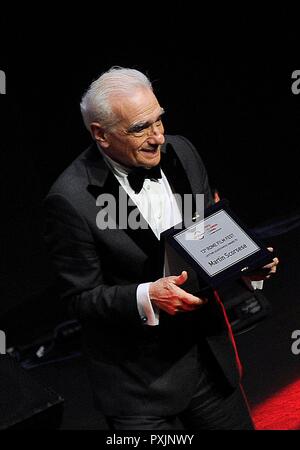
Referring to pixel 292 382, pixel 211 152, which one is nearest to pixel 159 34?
pixel 211 152

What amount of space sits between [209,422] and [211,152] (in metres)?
1.81

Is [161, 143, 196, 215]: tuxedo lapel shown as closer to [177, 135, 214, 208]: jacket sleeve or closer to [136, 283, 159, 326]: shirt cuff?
[177, 135, 214, 208]: jacket sleeve

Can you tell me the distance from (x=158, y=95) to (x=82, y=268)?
1647 mm

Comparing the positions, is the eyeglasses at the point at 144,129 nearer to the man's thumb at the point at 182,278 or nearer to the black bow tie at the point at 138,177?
the black bow tie at the point at 138,177

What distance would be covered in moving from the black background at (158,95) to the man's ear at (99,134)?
113 cm

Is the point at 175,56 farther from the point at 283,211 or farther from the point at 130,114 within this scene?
the point at 130,114

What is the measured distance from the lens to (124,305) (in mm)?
1989

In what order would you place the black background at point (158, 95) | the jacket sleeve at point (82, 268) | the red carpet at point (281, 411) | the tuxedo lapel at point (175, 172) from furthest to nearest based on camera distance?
the black background at point (158, 95)
the red carpet at point (281, 411)
the tuxedo lapel at point (175, 172)
the jacket sleeve at point (82, 268)

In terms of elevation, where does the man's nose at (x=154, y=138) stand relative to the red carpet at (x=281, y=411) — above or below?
above

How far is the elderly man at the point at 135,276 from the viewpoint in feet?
6.52

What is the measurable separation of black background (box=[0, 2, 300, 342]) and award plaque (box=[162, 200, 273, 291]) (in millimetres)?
1374

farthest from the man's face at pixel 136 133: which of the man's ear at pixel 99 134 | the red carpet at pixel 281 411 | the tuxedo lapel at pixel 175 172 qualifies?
the red carpet at pixel 281 411

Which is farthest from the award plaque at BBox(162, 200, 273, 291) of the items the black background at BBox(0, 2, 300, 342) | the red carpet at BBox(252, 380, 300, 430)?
the black background at BBox(0, 2, 300, 342)

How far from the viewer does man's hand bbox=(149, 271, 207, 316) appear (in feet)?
6.23
